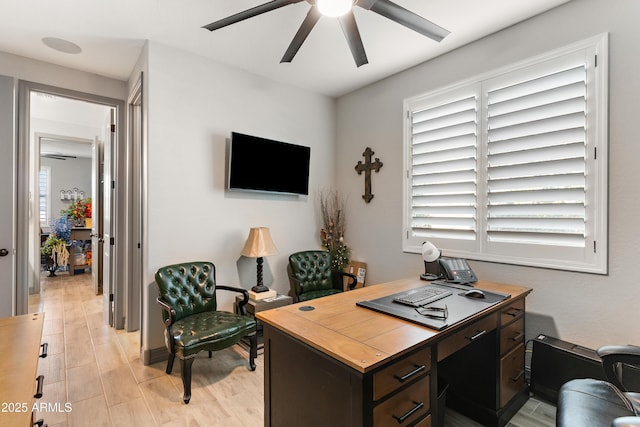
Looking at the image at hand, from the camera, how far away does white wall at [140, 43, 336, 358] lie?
2807 millimetres

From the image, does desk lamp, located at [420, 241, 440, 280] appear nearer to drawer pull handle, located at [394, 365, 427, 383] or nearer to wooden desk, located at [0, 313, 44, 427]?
drawer pull handle, located at [394, 365, 427, 383]

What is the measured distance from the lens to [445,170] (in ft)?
9.89

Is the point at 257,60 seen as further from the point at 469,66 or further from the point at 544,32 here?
the point at 544,32

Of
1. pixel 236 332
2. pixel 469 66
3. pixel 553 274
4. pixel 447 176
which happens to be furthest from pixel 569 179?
pixel 236 332

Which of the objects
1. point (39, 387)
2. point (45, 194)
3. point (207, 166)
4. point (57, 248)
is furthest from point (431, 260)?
point (45, 194)

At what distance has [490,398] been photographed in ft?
6.52

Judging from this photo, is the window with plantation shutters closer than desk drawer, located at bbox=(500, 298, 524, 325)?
No

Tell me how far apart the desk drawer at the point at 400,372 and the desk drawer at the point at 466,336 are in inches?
5.3

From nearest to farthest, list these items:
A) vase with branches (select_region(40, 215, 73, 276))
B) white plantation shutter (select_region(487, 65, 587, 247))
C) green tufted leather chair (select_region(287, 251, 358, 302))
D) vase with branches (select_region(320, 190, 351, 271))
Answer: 1. white plantation shutter (select_region(487, 65, 587, 247))
2. green tufted leather chair (select_region(287, 251, 358, 302))
3. vase with branches (select_region(320, 190, 351, 271))
4. vase with branches (select_region(40, 215, 73, 276))

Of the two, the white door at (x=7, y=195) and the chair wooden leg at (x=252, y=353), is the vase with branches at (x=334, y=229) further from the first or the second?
the white door at (x=7, y=195)

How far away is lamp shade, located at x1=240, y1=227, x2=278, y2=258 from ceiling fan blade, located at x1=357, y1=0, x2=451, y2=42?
7.10ft

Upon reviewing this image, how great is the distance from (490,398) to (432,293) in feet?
2.41

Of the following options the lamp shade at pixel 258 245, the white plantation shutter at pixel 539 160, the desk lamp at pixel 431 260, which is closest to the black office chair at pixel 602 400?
the white plantation shutter at pixel 539 160

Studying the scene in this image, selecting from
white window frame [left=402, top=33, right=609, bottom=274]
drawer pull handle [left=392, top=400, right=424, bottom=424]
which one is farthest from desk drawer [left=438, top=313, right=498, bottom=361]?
white window frame [left=402, top=33, right=609, bottom=274]
